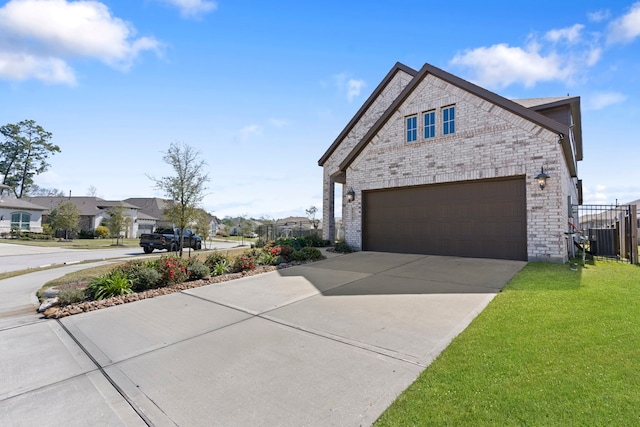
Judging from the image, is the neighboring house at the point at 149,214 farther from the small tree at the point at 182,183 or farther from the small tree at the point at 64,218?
the small tree at the point at 182,183

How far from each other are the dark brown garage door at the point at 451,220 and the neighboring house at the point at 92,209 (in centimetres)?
3403

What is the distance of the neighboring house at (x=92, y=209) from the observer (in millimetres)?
37438

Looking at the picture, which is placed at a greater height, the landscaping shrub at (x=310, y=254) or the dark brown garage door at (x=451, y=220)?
the dark brown garage door at (x=451, y=220)

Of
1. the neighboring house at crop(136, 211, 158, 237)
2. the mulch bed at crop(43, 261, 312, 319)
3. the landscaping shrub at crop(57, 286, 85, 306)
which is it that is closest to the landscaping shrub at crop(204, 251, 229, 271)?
the mulch bed at crop(43, 261, 312, 319)

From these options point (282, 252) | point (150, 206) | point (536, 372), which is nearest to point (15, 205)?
point (150, 206)

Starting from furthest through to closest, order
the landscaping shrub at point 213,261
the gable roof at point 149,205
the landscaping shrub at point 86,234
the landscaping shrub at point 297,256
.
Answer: the gable roof at point 149,205 < the landscaping shrub at point 86,234 < the landscaping shrub at point 297,256 < the landscaping shrub at point 213,261

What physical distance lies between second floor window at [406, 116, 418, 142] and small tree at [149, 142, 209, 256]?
29.0 feet

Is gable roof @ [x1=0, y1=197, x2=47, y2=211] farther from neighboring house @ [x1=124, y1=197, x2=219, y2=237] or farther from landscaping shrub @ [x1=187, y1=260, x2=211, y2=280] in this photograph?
landscaping shrub @ [x1=187, y1=260, x2=211, y2=280]

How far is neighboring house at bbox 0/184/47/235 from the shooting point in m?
30.8

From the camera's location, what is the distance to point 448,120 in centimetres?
1091

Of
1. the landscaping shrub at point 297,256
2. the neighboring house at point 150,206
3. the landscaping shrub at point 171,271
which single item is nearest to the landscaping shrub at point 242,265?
the landscaping shrub at point 171,271

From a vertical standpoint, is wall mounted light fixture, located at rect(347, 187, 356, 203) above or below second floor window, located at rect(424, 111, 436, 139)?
below

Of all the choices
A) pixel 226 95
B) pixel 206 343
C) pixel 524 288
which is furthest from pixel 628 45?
pixel 206 343

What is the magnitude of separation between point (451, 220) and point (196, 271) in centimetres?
857
